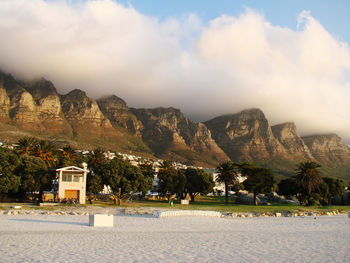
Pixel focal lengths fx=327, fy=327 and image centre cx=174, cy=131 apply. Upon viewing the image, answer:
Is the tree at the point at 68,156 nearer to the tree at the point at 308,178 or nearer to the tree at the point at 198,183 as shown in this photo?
the tree at the point at 198,183

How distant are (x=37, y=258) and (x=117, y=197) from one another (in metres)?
47.4

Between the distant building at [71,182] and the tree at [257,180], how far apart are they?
1410 inches

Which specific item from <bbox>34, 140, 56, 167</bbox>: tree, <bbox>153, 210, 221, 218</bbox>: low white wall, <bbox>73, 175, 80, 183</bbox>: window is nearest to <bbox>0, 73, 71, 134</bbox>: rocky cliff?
<bbox>34, 140, 56, 167</bbox>: tree

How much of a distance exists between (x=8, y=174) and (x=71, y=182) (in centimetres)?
1017

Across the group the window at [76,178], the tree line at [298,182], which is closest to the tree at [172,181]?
the tree line at [298,182]

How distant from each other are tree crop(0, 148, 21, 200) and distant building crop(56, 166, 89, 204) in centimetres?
685

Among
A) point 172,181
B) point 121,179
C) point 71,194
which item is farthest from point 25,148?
point 172,181

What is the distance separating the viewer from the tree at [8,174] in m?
53.2

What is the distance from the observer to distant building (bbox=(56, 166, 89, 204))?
185 feet

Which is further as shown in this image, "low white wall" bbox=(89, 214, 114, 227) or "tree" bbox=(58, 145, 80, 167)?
"tree" bbox=(58, 145, 80, 167)

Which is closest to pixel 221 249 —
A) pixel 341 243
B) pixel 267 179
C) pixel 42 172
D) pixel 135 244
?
pixel 135 244

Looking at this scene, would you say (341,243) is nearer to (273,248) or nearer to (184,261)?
(273,248)

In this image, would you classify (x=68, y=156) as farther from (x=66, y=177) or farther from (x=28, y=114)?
(x=28, y=114)

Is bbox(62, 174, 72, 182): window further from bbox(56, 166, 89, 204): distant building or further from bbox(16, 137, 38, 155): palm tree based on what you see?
bbox(16, 137, 38, 155): palm tree
